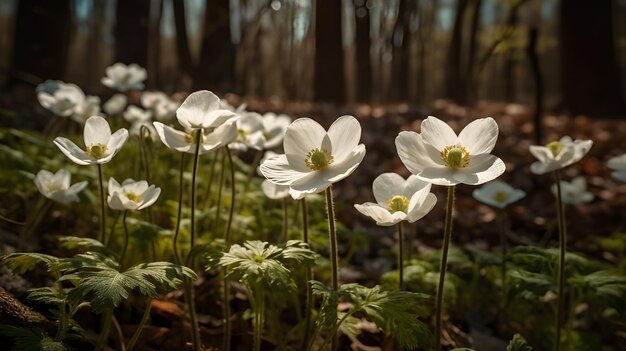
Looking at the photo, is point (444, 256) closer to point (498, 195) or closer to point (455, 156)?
point (455, 156)

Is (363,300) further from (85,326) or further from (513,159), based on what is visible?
(513,159)

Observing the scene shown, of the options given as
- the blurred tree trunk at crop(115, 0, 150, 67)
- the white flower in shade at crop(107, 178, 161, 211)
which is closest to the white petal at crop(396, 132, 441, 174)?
the white flower in shade at crop(107, 178, 161, 211)

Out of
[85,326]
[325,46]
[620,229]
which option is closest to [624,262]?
[620,229]

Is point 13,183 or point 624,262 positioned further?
point 624,262

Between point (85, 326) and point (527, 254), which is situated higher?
point (527, 254)

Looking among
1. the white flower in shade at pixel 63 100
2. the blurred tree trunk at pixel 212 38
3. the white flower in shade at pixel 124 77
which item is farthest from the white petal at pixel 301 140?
→ the blurred tree trunk at pixel 212 38

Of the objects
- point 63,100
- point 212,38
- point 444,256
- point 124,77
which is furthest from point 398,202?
point 212,38
